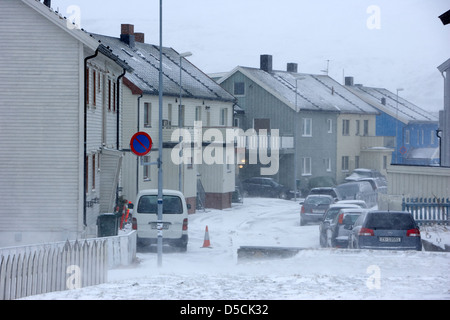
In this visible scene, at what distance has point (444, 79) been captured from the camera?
32812 millimetres

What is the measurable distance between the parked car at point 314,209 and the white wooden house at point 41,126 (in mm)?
12530

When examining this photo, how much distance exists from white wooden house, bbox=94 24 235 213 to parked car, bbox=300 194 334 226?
593cm

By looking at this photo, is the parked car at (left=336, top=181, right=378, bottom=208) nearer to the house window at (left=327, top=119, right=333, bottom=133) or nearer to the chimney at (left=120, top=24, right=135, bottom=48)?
the house window at (left=327, top=119, right=333, bottom=133)

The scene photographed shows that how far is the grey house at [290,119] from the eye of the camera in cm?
5394

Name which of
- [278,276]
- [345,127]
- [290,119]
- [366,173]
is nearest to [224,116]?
[290,119]

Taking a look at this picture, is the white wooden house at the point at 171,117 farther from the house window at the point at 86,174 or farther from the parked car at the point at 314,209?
the house window at the point at 86,174

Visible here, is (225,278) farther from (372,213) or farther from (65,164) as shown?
(65,164)

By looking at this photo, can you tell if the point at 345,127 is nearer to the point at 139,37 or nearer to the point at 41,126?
the point at 139,37

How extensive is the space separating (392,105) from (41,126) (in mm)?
59139

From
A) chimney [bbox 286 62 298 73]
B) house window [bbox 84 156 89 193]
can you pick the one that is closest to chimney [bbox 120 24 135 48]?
house window [bbox 84 156 89 193]

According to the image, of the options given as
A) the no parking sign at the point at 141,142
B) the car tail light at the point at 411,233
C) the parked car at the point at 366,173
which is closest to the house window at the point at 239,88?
the parked car at the point at 366,173

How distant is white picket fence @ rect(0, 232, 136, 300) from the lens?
42.2ft

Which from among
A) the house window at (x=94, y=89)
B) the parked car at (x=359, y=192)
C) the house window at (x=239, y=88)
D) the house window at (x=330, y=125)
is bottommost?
the parked car at (x=359, y=192)
